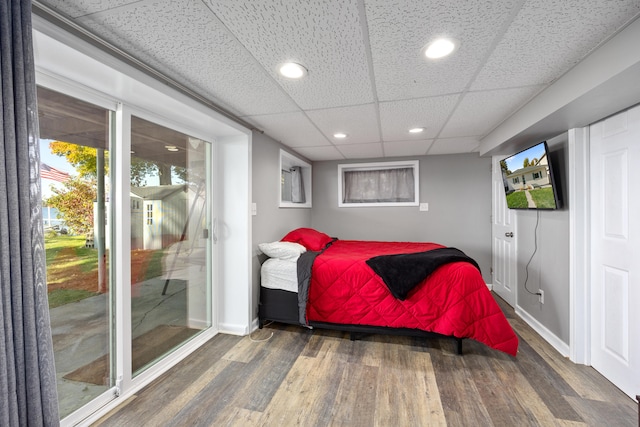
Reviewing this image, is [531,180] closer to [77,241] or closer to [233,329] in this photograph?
[233,329]

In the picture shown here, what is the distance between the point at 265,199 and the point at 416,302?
189 cm

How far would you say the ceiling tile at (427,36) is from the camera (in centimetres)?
111

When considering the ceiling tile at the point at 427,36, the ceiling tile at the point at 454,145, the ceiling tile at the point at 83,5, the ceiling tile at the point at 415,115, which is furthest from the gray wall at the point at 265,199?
the ceiling tile at the point at 454,145

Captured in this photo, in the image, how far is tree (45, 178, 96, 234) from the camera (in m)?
1.47

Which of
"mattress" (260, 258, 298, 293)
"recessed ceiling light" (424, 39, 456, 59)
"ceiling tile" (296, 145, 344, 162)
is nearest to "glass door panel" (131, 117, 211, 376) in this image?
"mattress" (260, 258, 298, 293)

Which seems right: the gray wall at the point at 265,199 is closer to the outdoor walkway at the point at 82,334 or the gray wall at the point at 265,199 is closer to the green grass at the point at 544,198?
the outdoor walkway at the point at 82,334

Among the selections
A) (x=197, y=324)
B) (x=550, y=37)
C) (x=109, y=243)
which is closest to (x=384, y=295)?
(x=197, y=324)

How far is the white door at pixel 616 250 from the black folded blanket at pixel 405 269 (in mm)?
900

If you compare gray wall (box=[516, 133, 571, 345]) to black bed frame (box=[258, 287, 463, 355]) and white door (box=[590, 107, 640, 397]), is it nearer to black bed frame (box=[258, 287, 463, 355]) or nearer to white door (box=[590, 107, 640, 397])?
white door (box=[590, 107, 640, 397])

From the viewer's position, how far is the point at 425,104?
215 centimetres

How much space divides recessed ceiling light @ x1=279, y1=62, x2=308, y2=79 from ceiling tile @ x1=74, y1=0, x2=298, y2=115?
0.14 m

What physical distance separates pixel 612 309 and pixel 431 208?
7.98ft

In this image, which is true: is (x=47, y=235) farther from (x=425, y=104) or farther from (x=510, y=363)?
(x=510, y=363)

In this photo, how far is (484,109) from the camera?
2.27 meters
